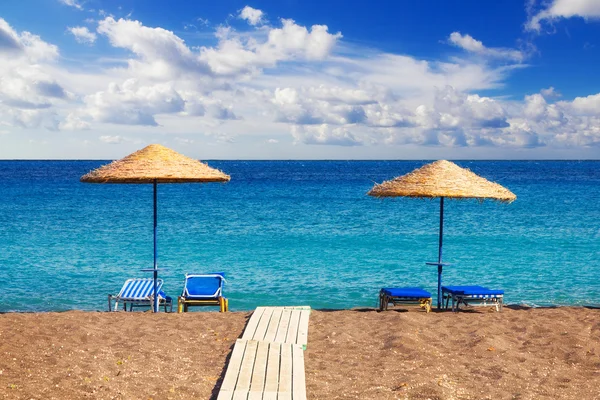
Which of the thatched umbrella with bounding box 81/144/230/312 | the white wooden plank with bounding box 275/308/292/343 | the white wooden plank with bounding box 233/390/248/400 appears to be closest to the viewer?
the white wooden plank with bounding box 233/390/248/400

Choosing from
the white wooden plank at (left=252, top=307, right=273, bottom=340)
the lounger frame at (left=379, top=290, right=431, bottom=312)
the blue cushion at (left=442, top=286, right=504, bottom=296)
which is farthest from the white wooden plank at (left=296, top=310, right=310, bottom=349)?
the blue cushion at (left=442, top=286, right=504, bottom=296)

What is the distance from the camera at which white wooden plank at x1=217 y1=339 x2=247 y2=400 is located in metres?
5.42

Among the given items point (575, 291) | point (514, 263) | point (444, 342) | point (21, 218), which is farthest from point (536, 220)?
point (21, 218)

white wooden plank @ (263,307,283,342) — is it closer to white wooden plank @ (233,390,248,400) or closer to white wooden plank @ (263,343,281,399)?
white wooden plank @ (263,343,281,399)

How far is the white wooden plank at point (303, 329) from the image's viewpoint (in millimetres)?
7160

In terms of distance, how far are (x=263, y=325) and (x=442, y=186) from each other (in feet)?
11.3

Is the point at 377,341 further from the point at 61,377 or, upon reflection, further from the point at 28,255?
the point at 28,255

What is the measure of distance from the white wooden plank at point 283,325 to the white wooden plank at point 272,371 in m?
0.43

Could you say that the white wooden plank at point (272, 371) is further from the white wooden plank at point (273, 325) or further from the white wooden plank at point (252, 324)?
the white wooden plank at point (252, 324)

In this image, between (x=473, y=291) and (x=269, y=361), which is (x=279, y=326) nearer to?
(x=269, y=361)

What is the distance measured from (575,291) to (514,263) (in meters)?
3.28

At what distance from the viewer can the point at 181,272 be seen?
15.3 metres

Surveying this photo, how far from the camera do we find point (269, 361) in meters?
6.31

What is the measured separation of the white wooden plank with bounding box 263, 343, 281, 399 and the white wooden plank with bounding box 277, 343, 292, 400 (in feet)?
0.13
